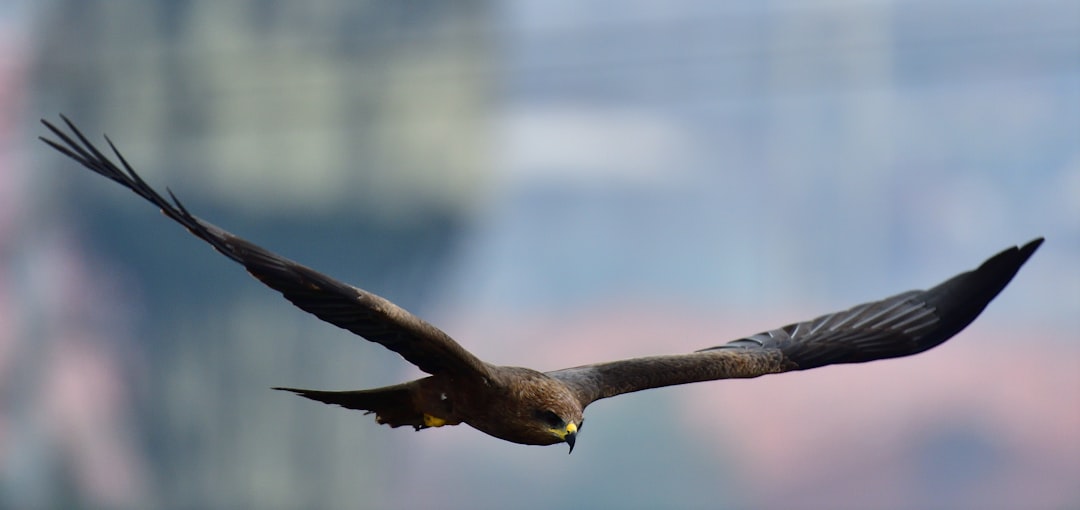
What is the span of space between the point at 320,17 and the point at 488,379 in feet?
48.2

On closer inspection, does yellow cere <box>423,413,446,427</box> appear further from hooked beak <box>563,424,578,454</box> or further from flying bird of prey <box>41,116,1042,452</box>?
hooked beak <box>563,424,578,454</box>

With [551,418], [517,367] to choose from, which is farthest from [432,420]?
[551,418]

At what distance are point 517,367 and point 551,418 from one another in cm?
28

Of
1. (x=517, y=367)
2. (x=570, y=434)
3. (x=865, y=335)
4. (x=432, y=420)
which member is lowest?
(x=570, y=434)

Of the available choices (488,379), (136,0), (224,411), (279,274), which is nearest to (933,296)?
(488,379)

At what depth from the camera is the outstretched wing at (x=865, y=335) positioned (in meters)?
6.29

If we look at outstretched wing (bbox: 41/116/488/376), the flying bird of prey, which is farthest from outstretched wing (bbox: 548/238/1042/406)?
outstretched wing (bbox: 41/116/488/376)

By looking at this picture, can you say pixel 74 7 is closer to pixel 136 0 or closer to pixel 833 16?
pixel 136 0

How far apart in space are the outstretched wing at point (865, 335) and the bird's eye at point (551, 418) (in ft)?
3.24

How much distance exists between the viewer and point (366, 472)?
19.2 metres

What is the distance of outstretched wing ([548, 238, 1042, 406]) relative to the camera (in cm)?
629

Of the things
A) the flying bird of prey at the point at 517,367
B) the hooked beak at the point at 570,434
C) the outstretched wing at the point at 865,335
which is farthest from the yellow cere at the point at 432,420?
the outstretched wing at the point at 865,335

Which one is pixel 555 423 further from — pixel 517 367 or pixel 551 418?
pixel 517 367

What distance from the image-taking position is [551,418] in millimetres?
5133
